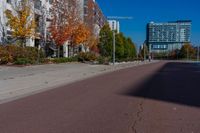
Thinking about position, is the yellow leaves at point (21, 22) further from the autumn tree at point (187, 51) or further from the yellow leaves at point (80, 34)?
the autumn tree at point (187, 51)

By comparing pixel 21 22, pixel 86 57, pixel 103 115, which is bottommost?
pixel 86 57

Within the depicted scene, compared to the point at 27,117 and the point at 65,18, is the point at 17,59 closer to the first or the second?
the point at 65,18

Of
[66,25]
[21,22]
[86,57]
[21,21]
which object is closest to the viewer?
[21,22]

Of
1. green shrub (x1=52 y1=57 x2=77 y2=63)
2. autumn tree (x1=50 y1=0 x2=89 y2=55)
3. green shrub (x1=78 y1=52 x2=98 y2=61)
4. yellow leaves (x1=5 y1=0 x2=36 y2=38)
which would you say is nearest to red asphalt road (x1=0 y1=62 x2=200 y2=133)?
yellow leaves (x1=5 y1=0 x2=36 y2=38)

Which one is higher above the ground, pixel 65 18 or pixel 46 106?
pixel 65 18

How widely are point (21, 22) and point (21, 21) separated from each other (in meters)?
0.20

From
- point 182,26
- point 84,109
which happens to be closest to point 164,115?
point 84,109

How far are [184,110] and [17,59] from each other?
37446 mm

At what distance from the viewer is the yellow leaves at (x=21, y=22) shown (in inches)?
2188

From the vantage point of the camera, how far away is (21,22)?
55.9 metres

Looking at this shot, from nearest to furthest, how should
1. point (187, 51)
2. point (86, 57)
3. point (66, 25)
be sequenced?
point (66, 25)
point (86, 57)
point (187, 51)

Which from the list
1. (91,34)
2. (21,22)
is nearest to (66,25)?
(91,34)

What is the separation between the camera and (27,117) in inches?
418

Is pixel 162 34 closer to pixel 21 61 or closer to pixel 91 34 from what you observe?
pixel 91 34
